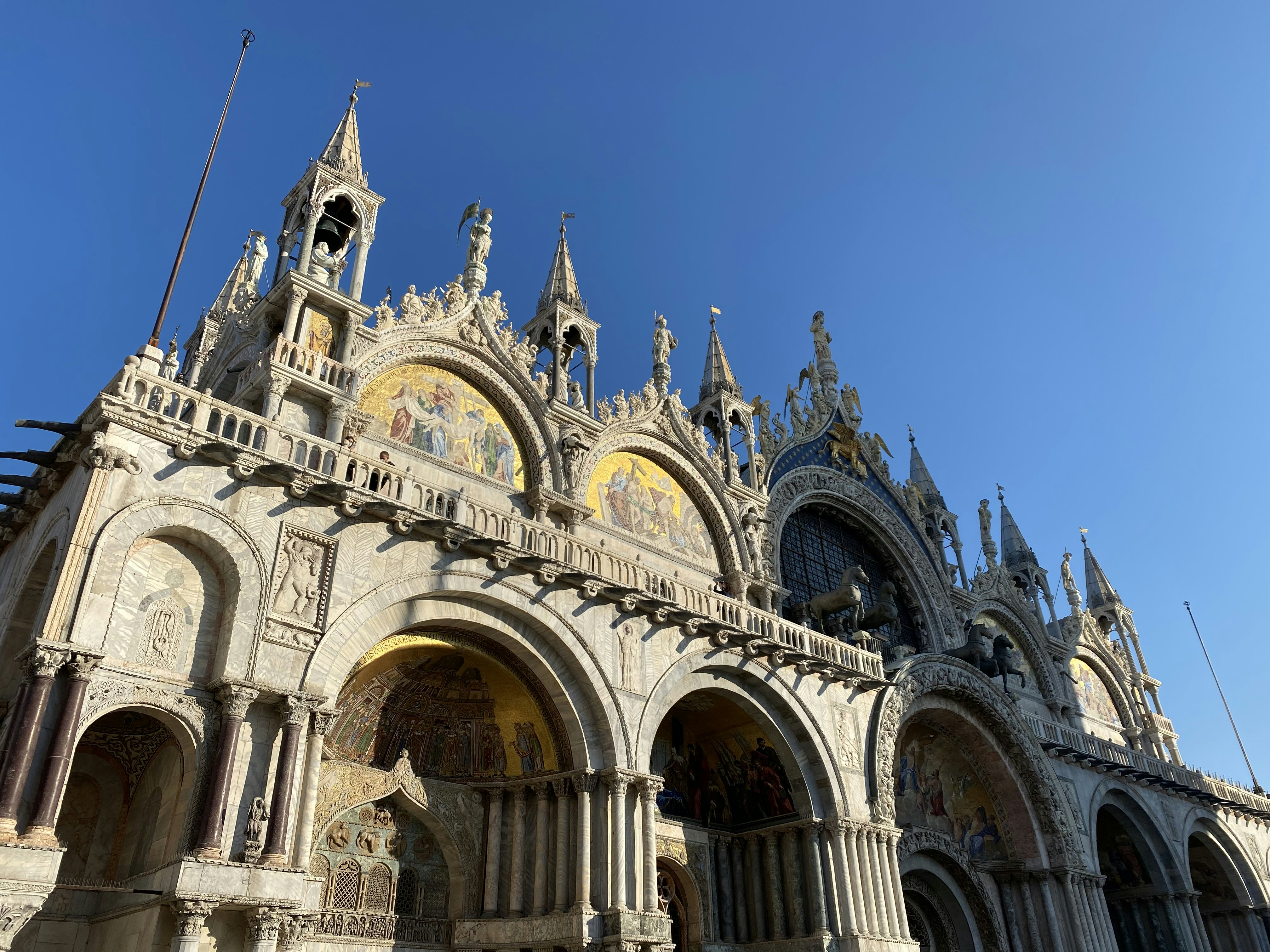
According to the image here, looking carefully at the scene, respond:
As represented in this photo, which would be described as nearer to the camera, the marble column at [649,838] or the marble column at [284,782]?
the marble column at [284,782]

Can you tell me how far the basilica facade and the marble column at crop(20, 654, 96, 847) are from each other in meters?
0.03

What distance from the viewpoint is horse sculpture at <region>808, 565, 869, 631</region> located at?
2278 cm

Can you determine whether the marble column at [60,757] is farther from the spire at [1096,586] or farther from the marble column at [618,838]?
the spire at [1096,586]

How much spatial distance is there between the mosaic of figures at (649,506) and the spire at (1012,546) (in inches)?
730

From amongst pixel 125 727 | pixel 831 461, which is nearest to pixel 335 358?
pixel 125 727

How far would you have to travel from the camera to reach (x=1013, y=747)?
78.5ft

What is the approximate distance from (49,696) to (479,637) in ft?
20.8

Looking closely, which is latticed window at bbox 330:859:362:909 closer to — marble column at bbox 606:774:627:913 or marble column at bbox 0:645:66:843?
marble column at bbox 606:774:627:913

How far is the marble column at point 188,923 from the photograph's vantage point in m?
10.3

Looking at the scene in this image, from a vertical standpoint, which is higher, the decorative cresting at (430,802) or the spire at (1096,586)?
the spire at (1096,586)

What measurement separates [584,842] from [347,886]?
3.54m

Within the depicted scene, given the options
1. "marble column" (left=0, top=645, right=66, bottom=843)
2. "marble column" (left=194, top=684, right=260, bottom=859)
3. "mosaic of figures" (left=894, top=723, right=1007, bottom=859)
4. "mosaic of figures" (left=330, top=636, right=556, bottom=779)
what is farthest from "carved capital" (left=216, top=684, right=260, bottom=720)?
"mosaic of figures" (left=894, top=723, right=1007, bottom=859)

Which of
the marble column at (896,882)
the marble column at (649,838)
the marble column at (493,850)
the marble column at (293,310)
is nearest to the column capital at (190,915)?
the marble column at (493,850)

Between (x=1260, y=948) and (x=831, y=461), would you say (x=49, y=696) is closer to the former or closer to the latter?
(x=831, y=461)
